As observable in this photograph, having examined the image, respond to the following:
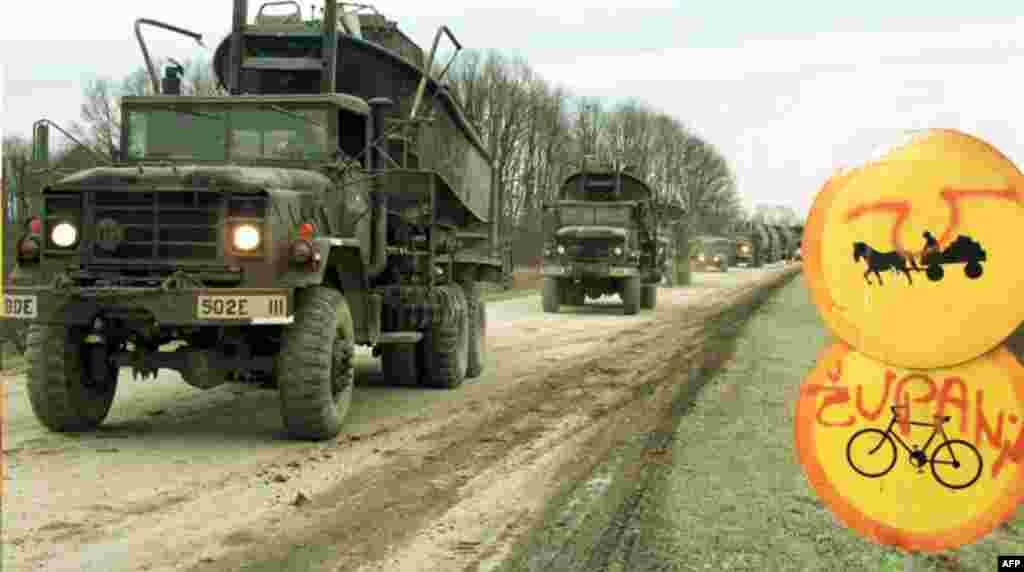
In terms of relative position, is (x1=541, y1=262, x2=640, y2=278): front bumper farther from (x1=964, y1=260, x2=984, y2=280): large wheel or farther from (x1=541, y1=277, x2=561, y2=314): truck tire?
(x1=964, y1=260, x2=984, y2=280): large wheel

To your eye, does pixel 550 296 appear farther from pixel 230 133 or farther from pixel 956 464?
pixel 956 464

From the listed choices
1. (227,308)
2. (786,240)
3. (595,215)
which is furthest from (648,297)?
(786,240)

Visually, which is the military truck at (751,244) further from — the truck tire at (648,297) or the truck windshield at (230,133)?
the truck windshield at (230,133)

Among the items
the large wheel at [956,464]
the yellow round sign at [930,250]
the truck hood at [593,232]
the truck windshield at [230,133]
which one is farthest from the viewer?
the truck hood at [593,232]

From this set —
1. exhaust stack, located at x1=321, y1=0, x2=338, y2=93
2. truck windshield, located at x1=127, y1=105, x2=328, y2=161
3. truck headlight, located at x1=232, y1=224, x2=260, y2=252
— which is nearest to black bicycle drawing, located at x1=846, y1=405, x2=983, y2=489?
truck headlight, located at x1=232, y1=224, x2=260, y2=252

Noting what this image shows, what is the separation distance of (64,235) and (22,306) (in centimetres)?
56

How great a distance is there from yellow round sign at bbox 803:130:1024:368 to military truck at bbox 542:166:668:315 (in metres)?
20.1

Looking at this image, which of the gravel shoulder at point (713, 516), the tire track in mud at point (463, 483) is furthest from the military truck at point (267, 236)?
the gravel shoulder at point (713, 516)

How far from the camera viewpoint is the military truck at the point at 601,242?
23.2 metres

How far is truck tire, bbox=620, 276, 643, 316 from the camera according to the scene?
23141mm

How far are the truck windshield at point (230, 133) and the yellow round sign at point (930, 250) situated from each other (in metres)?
6.25

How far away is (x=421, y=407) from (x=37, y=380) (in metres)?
3.20

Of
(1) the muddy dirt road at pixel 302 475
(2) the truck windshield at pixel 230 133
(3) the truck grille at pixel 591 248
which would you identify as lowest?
(1) the muddy dirt road at pixel 302 475

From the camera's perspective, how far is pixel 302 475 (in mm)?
6363
